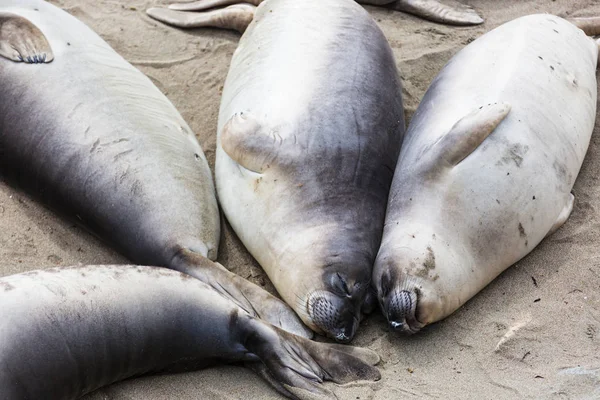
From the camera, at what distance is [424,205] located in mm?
4070

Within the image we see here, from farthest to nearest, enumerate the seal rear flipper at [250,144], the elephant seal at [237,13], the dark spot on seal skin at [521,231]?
the elephant seal at [237,13]
the seal rear flipper at [250,144]
the dark spot on seal skin at [521,231]

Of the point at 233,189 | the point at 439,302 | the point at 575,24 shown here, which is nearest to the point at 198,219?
the point at 233,189

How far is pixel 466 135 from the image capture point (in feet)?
13.6

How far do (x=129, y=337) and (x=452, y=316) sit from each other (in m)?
1.47

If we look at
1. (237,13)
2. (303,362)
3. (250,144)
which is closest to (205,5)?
(237,13)

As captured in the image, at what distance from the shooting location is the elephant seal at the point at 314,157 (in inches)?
156

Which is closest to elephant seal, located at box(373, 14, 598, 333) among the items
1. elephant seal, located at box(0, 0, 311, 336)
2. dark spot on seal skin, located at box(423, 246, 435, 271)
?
dark spot on seal skin, located at box(423, 246, 435, 271)

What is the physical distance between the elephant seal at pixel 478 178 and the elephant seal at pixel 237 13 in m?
1.43

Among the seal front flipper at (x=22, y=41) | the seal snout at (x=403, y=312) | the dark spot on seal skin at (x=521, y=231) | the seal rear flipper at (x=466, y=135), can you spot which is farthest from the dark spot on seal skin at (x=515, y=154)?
the seal front flipper at (x=22, y=41)

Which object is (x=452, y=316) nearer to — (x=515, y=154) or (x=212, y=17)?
(x=515, y=154)

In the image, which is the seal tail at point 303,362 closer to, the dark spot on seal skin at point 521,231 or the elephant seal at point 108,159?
the elephant seal at point 108,159

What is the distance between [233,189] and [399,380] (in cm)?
137

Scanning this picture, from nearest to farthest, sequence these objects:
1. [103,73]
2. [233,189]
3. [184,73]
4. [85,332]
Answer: [85,332], [233,189], [103,73], [184,73]

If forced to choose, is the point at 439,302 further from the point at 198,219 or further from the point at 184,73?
the point at 184,73
